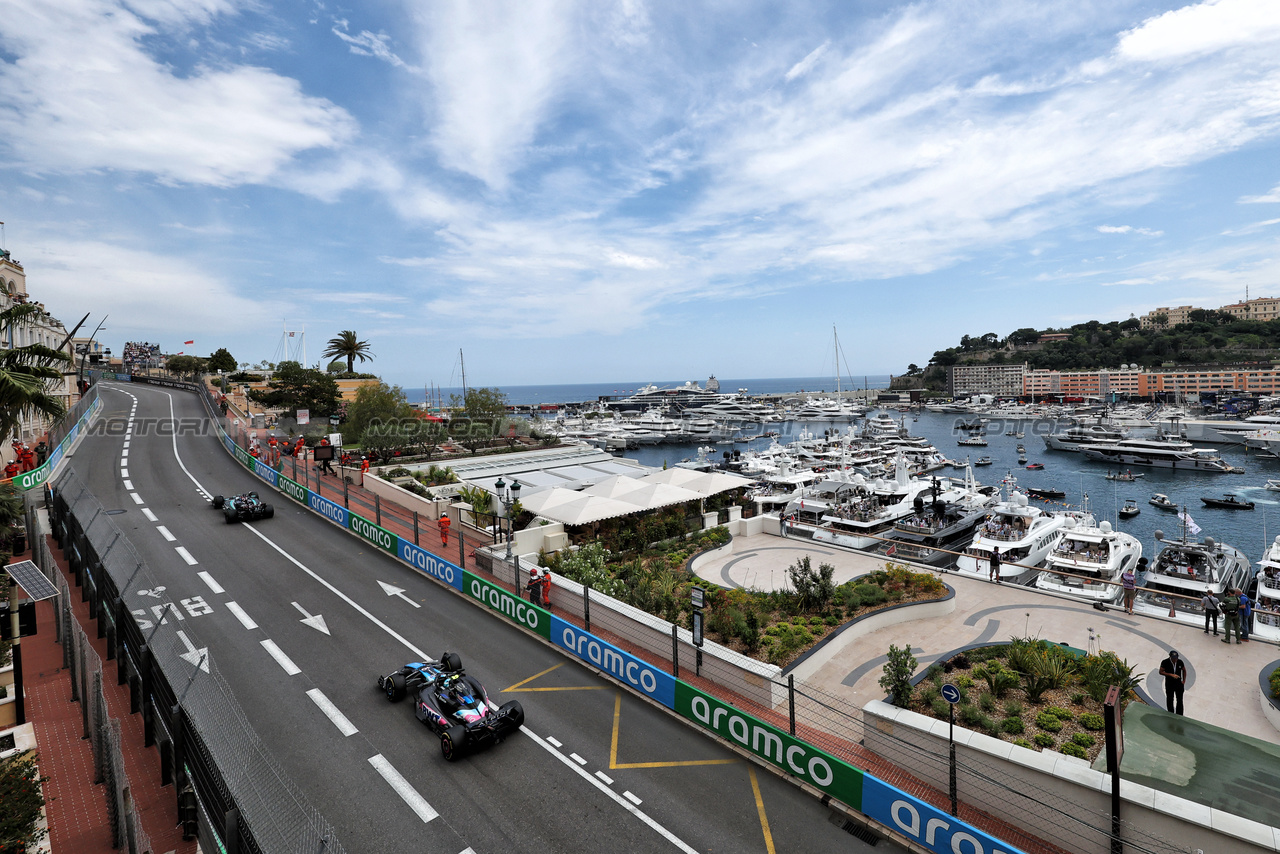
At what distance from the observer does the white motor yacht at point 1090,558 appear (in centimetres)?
2792

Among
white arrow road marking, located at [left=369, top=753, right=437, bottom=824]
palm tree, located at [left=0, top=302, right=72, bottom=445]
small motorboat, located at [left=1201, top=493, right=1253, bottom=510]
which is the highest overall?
palm tree, located at [left=0, top=302, right=72, bottom=445]

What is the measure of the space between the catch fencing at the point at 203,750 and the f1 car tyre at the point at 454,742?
87.3 inches

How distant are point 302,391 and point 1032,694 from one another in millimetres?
56837

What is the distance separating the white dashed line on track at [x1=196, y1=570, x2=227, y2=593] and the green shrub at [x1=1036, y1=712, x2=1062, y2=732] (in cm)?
2099

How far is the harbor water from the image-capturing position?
163 feet

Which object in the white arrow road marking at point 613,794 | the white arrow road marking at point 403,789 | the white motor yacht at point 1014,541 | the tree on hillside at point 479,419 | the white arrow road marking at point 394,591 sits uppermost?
the tree on hillside at point 479,419

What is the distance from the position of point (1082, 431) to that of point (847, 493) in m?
77.5

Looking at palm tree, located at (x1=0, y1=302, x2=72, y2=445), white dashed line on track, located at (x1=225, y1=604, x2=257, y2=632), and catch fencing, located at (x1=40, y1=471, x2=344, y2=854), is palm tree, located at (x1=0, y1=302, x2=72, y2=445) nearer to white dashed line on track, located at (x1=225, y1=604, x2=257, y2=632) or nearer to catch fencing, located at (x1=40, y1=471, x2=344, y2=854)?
catch fencing, located at (x1=40, y1=471, x2=344, y2=854)

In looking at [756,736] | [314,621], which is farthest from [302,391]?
[756,736]

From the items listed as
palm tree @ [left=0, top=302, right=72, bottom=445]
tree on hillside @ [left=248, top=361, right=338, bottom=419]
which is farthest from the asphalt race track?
tree on hillside @ [left=248, top=361, right=338, bottom=419]

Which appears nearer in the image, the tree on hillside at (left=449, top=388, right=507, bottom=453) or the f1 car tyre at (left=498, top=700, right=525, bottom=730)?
the f1 car tyre at (left=498, top=700, right=525, bottom=730)

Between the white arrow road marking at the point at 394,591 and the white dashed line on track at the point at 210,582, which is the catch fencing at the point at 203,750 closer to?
the white dashed line on track at the point at 210,582

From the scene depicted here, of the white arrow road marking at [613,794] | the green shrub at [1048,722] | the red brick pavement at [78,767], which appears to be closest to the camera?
the red brick pavement at [78,767]

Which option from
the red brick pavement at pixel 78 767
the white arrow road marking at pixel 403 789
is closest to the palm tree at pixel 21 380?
the red brick pavement at pixel 78 767
